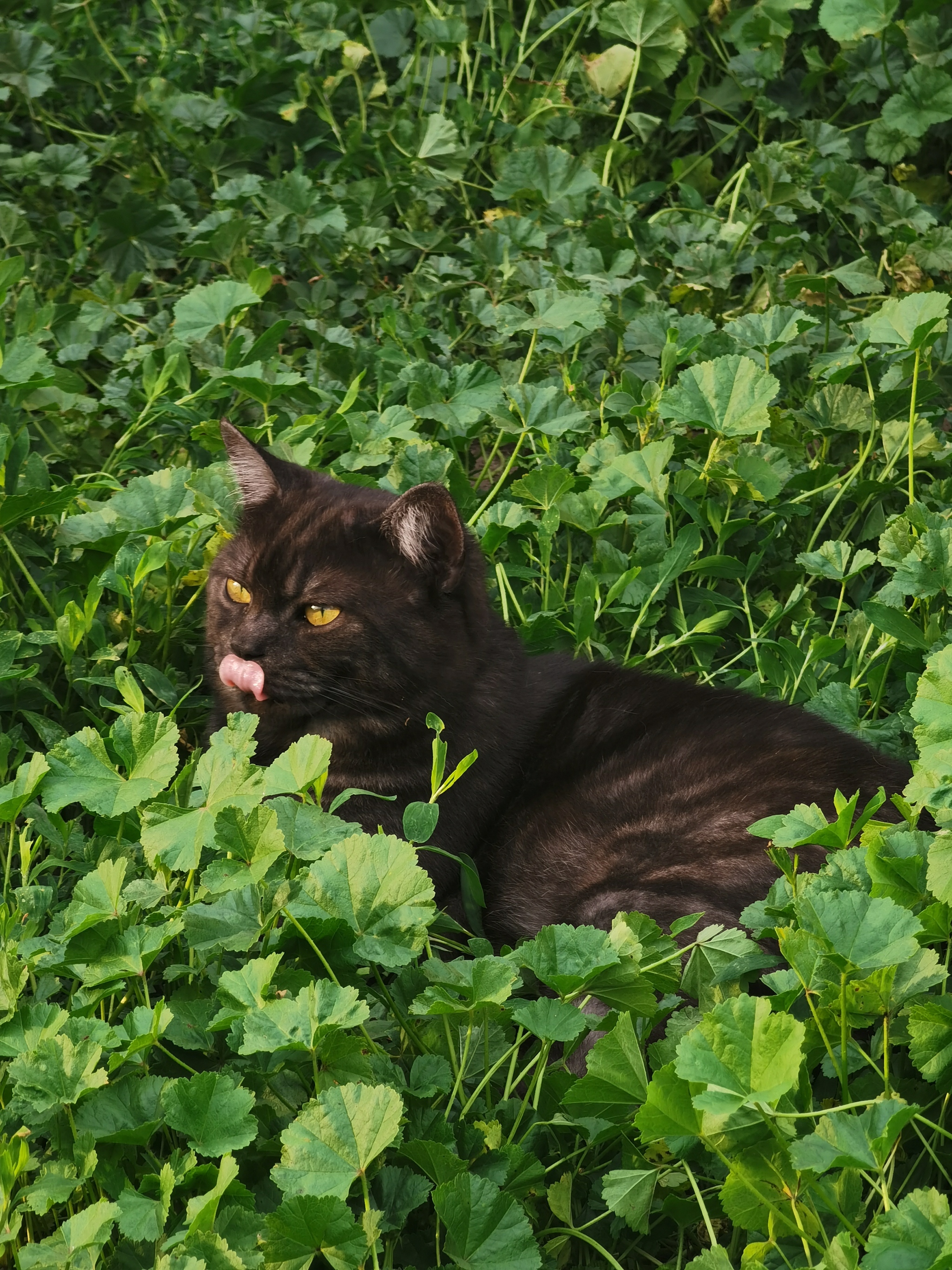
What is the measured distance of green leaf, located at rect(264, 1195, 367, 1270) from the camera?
1.34 metres

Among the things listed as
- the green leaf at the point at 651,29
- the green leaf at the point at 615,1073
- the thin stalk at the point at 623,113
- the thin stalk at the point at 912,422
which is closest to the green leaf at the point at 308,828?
the green leaf at the point at 615,1073

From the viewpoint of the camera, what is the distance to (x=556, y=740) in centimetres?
266

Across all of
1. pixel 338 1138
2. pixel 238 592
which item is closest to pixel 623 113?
pixel 238 592

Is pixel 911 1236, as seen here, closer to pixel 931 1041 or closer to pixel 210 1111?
pixel 931 1041

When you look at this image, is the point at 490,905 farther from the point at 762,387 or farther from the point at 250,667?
the point at 762,387

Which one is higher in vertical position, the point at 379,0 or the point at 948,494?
the point at 379,0

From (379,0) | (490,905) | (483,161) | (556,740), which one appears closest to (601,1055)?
(490,905)

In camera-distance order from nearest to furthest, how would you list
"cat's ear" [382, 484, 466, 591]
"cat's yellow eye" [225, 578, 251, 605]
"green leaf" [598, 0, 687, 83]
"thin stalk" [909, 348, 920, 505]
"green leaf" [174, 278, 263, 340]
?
"cat's ear" [382, 484, 466, 591]
"cat's yellow eye" [225, 578, 251, 605]
"thin stalk" [909, 348, 920, 505]
"green leaf" [174, 278, 263, 340]
"green leaf" [598, 0, 687, 83]

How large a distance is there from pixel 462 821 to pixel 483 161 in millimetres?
2882

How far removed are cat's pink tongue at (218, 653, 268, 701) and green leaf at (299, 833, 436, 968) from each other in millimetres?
860

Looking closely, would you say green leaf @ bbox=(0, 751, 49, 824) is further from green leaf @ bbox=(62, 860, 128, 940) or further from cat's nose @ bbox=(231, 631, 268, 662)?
cat's nose @ bbox=(231, 631, 268, 662)

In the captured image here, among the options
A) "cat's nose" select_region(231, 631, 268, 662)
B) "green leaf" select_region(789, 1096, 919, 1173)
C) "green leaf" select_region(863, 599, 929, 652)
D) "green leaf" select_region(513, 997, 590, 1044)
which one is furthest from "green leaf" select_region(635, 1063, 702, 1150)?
"green leaf" select_region(863, 599, 929, 652)

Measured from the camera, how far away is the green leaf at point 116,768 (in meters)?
1.94

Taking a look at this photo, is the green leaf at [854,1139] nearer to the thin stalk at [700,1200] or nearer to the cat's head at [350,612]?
the thin stalk at [700,1200]
